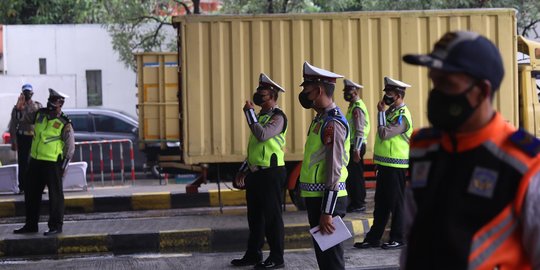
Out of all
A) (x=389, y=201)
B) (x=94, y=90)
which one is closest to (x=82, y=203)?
(x=389, y=201)

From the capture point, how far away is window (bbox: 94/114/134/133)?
1842 centimetres

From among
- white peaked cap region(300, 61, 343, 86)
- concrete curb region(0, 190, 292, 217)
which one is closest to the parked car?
concrete curb region(0, 190, 292, 217)

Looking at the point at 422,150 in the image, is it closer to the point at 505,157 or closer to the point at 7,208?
the point at 505,157

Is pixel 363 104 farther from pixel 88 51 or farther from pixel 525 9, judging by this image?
pixel 88 51

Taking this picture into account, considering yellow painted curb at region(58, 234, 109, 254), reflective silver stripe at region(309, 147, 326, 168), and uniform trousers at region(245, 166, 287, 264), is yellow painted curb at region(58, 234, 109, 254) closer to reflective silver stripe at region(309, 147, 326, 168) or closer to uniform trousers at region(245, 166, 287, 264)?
uniform trousers at region(245, 166, 287, 264)

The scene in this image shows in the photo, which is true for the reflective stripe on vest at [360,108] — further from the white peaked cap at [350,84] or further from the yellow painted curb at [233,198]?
the yellow painted curb at [233,198]

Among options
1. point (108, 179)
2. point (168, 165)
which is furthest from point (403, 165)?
point (108, 179)

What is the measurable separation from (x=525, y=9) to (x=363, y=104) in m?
9.31

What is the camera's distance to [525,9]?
1897 cm

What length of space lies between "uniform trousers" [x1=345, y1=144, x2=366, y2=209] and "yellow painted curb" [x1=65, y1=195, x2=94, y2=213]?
414cm

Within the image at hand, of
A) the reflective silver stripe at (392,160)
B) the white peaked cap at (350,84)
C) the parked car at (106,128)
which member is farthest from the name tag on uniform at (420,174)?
the parked car at (106,128)

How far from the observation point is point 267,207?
7.97m

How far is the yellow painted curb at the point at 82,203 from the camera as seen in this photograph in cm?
1332

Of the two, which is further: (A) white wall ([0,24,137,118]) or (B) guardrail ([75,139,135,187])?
(A) white wall ([0,24,137,118])
